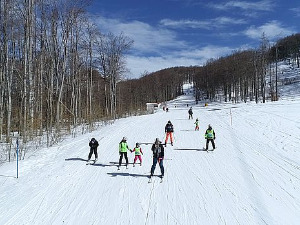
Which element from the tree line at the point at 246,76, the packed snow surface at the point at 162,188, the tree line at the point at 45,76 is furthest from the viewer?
the tree line at the point at 246,76

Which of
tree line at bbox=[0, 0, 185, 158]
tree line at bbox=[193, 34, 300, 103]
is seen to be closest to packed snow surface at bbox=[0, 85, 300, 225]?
tree line at bbox=[0, 0, 185, 158]

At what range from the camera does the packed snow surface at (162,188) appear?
26.1 ft

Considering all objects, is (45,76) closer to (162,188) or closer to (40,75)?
(40,75)

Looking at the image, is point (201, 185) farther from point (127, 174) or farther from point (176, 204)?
point (127, 174)

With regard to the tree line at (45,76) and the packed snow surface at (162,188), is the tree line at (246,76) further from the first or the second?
the packed snow surface at (162,188)

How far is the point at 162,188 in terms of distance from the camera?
33.6 ft

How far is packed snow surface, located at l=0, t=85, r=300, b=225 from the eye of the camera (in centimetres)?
796

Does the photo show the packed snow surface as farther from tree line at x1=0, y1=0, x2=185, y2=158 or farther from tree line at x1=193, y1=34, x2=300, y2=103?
tree line at x1=193, y1=34, x2=300, y2=103

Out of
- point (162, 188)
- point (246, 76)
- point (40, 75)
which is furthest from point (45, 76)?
point (246, 76)

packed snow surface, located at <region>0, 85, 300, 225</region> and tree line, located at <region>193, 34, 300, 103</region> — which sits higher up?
tree line, located at <region>193, 34, 300, 103</region>

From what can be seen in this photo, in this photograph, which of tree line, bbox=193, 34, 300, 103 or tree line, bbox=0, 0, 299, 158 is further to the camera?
tree line, bbox=193, 34, 300, 103

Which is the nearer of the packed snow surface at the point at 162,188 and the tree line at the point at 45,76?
the packed snow surface at the point at 162,188

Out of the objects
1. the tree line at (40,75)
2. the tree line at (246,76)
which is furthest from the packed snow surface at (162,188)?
the tree line at (246,76)

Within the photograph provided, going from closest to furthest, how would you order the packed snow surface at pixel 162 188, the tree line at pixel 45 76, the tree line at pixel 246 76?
1. the packed snow surface at pixel 162 188
2. the tree line at pixel 45 76
3. the tree line at pixel 246 76
